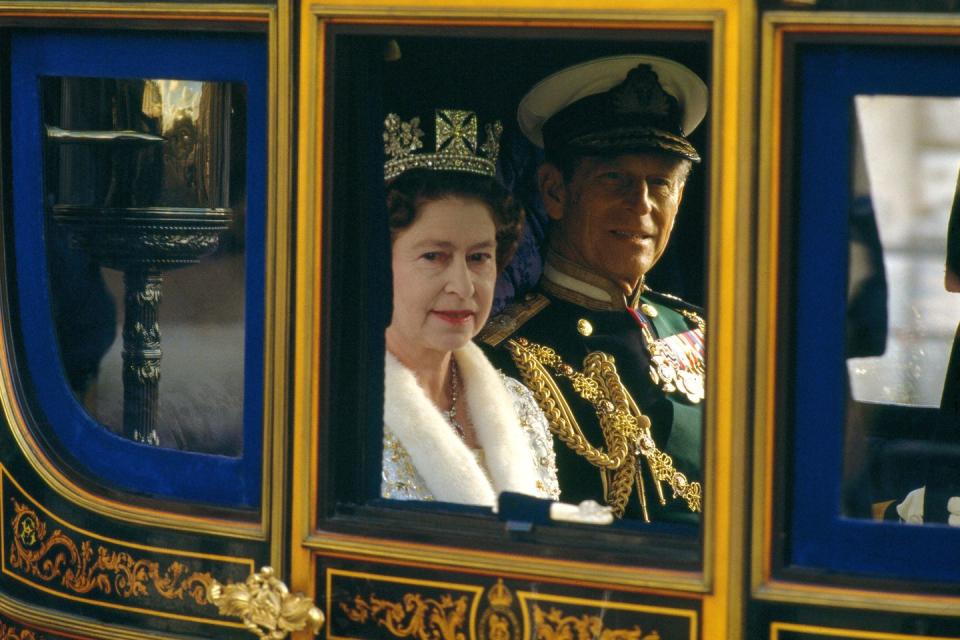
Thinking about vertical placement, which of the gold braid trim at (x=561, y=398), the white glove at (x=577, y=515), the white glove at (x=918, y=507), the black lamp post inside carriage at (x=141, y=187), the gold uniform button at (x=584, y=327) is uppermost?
the black lamp post inside carriage at (x=141, y=187)

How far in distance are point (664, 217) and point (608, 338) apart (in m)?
0.27

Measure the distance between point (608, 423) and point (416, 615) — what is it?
91cm

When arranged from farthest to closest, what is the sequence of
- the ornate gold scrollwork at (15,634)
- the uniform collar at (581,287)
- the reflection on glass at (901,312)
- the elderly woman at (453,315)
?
1. the uniform collar at (581,287)
2. the elderly woman at (453,315)
3. the ornate gold scrollwork at (15,634)
4. the reflection on glass at (901,312)

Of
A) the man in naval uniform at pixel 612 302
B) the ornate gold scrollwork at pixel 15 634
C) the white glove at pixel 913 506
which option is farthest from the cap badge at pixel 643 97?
the ornate gold scrollwork at pixel 15 634

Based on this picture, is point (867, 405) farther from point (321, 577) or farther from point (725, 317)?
point (321, 577)

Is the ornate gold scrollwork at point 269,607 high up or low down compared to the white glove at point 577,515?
down

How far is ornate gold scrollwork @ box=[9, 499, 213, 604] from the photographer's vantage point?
8.39 ft

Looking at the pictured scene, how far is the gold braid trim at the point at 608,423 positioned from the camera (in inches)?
125

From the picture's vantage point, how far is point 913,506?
10.3 feet

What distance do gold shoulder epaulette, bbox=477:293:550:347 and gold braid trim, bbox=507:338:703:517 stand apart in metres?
0.03

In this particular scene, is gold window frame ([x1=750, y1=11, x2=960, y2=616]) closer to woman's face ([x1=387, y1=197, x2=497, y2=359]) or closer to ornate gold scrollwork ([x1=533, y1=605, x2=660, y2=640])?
ornate gold scrollwork ([x1=533, y1=605, x2=660, y2=640])

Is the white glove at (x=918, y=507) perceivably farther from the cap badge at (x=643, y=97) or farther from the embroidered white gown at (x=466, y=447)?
the cap badge at (x=643, y=97)

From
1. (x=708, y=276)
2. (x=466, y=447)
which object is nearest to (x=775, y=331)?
(x=708, y=276)

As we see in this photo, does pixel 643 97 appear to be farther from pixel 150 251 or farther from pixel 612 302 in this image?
pixel 150 251
